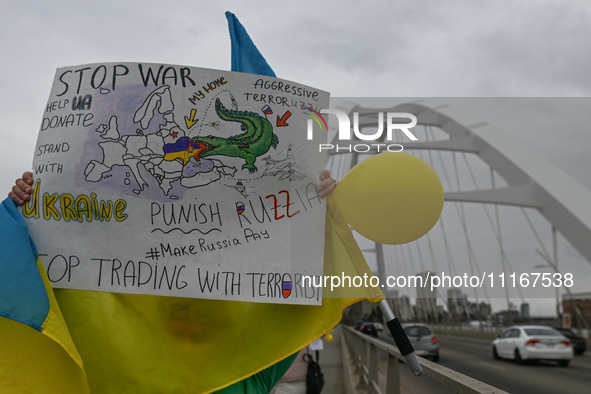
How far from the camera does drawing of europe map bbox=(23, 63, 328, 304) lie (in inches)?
86.7

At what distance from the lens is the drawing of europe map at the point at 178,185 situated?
220 centimetres

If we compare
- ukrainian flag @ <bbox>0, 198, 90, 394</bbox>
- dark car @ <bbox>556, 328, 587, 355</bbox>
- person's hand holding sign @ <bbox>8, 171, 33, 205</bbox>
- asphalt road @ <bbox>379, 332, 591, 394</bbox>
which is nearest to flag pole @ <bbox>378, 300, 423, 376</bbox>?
ukrainian flag @ <bbox>0, 198, 90, 394</bbox>

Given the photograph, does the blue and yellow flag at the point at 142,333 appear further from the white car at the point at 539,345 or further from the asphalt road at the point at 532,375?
the white car at the point at 539,345

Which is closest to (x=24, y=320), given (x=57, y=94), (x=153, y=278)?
(x=153, y=278)

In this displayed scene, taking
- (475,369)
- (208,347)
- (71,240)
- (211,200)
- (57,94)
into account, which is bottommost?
(475,369)

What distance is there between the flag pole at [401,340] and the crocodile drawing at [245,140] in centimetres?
89

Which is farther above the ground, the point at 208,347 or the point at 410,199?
the point at 410,199

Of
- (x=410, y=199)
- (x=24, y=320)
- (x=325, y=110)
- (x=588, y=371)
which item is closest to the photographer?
(x=24, y=320)

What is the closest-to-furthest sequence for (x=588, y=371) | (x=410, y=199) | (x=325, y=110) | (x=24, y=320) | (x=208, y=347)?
(x=24, y=320) → (x=410, y=199) → (x=208, y=347) → (x=325, y=110) → (x=588, y=371)

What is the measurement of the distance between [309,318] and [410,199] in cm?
73

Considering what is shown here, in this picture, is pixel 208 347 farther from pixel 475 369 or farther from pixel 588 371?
pixel 588 371

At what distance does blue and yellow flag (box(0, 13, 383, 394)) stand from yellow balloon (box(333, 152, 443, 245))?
202 millimetres

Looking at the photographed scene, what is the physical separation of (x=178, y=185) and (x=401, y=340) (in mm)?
1210

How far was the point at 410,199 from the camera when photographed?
2.17 m
